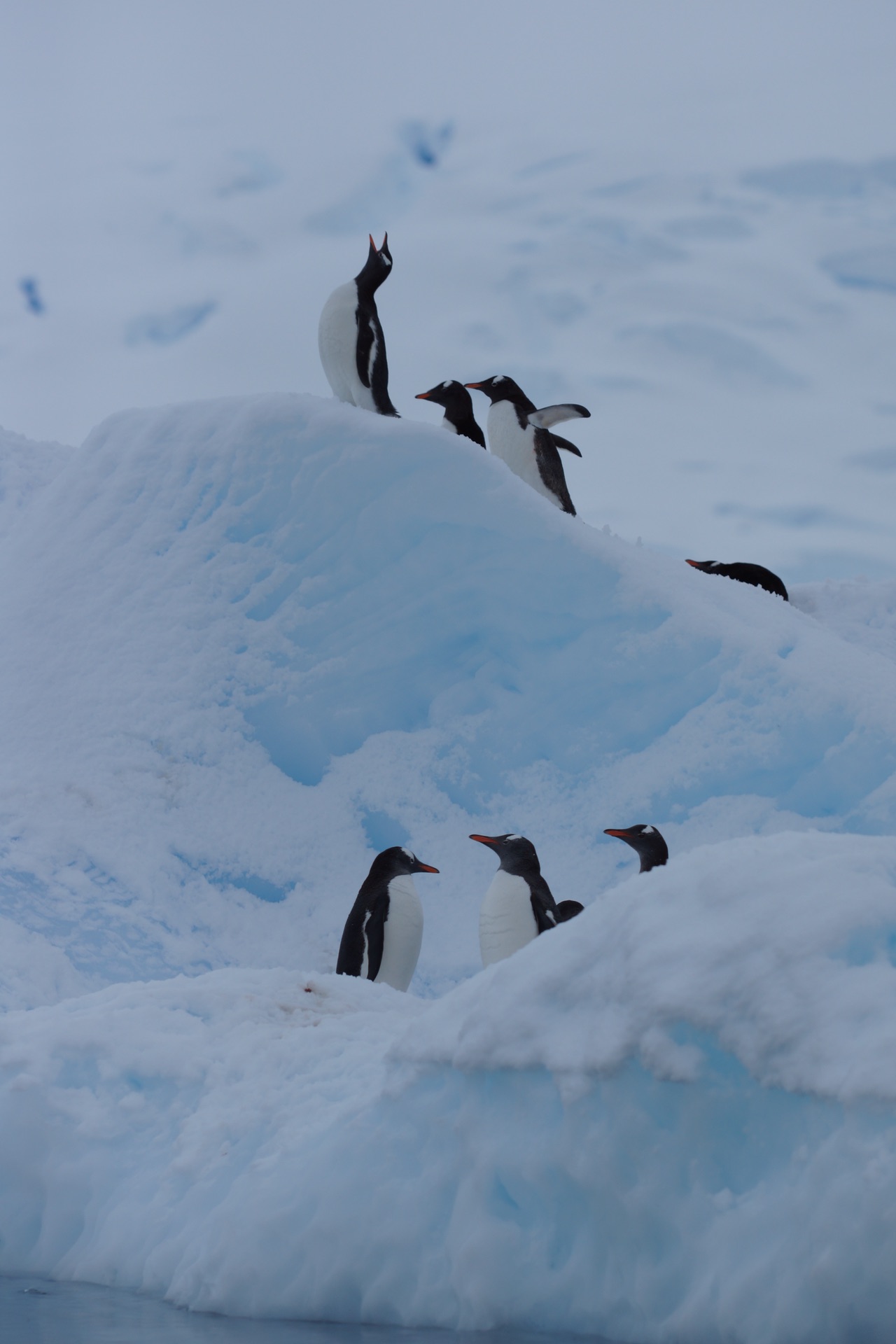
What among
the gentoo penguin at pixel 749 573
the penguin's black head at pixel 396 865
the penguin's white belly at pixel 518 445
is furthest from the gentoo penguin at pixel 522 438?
the penguin's black head at pixel 396 865

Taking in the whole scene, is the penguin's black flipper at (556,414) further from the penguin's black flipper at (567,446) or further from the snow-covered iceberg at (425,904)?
the snow-covered iceberg at (425,904)

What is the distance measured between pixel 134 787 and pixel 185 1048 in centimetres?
303

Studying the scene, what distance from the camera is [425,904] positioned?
6309 millimetres

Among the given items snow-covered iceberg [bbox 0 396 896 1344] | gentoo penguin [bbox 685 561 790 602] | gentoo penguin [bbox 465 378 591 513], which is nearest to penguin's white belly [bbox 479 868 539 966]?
snow-covered iceberg [bbox 0 396 896 1344]

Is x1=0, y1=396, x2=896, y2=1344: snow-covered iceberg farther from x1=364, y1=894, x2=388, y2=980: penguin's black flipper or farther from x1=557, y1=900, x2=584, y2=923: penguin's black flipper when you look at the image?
x1=557, y1=900, x2=584, y2=923: penguin's black flipper

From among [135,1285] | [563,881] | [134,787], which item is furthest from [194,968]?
[135,1285]

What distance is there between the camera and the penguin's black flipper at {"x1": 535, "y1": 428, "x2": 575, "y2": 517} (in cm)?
868

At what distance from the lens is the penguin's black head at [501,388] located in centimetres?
866

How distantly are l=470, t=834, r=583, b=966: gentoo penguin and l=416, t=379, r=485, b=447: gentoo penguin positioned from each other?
417 cm

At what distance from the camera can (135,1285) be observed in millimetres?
2701

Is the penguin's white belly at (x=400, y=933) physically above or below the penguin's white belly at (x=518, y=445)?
below

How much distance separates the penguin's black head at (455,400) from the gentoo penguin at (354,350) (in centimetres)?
109

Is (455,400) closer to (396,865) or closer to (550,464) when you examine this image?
(550,464)

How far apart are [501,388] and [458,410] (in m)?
0.33
